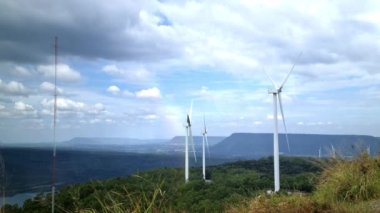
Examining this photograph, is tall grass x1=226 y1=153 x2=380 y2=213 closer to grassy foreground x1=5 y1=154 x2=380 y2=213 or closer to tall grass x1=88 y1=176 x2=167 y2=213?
grassy foreground x1=5 y1=154 x2=380 y2=213

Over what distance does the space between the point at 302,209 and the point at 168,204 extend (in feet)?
8.68

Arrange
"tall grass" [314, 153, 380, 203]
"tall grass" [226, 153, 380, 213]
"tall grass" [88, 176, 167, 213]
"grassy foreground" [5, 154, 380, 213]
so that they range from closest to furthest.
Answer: "tall grass" [88, 176, 167, 213], "grassy foreground" [5, 154, 380, 213], "tall grass" [226, 153, 380, 213], "tall grass" [314, 153, 380, 203]

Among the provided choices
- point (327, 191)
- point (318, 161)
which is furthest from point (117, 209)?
point (318, 161)

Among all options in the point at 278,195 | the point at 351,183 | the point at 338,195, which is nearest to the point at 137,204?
the point at 278,195

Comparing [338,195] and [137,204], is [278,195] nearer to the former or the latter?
[338,195]

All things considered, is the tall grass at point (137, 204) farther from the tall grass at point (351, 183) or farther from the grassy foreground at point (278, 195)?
the tall grass at point (351, 183)

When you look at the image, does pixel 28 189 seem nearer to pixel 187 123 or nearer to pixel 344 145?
pixel 344 145

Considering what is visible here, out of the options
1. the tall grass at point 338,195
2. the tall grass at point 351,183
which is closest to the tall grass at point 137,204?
the tall grass at point 338,195

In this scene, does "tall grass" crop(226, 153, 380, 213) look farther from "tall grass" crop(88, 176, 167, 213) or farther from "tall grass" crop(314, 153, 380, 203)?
"tall grass" crop(88, 176, 167, 213)

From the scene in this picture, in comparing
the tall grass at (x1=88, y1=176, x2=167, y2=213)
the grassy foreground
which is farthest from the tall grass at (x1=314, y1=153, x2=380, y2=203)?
the tall grass at (x1=88, y1=176, x2=167, y2=213)

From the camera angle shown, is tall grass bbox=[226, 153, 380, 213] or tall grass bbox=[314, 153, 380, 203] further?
tall grass bbox=[314, 153, 380, 203]

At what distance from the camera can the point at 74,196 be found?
338 inches

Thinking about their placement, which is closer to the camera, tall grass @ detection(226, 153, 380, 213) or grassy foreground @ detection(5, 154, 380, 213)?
grassy foreground @ detection(5, 154, 380, 213)

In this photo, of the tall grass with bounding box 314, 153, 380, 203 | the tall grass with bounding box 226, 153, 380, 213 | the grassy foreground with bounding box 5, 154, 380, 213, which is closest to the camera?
the grassy foreground with bounding box 5, 154, 380, 213
